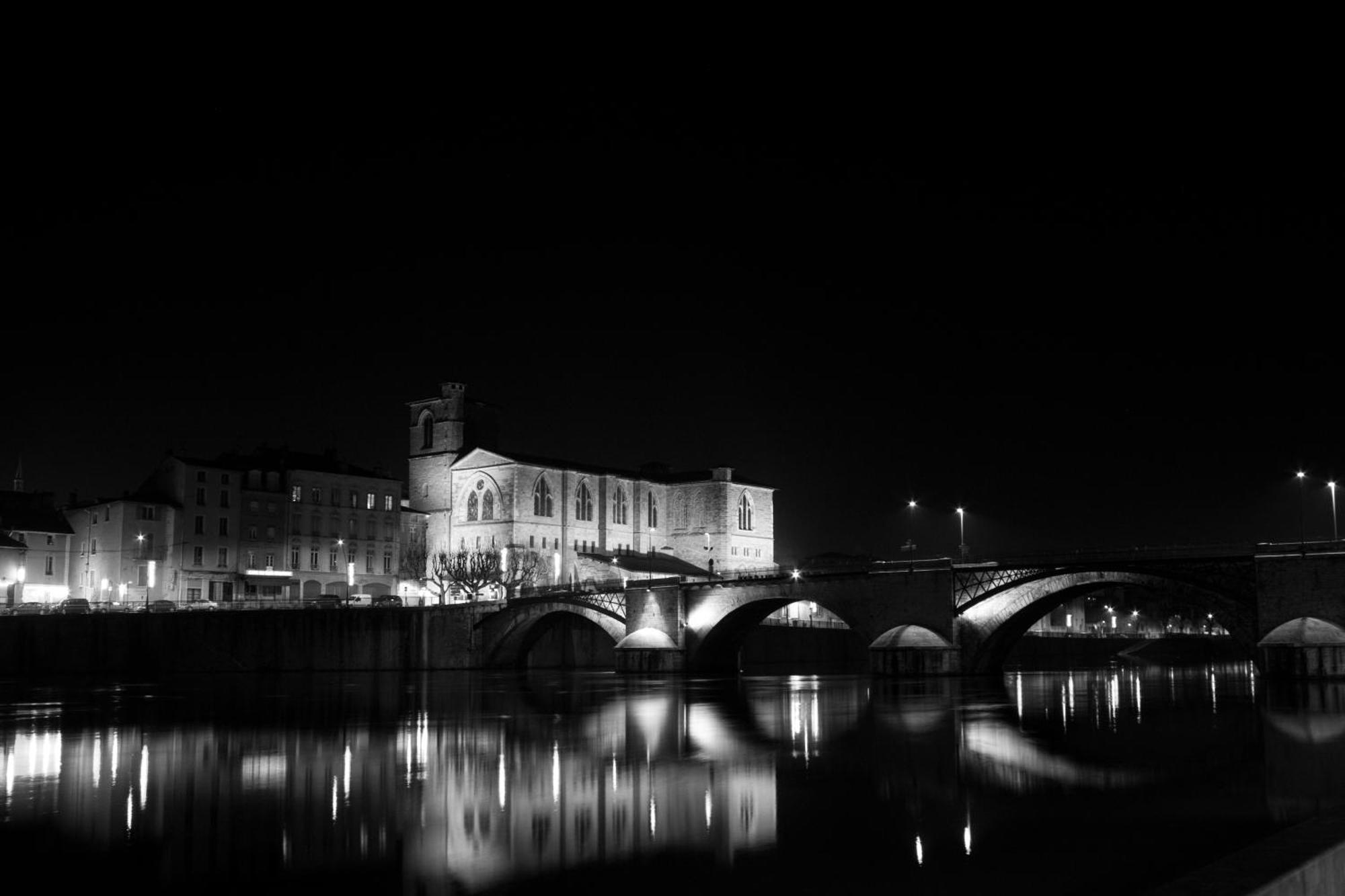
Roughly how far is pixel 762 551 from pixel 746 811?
332 feet

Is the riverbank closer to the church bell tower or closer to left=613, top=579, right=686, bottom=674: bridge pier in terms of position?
left=613, top=579, right=686, bottom=674: bridge pier

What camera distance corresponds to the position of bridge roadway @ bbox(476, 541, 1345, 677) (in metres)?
51.4

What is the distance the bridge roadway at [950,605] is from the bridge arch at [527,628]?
0.09 metres

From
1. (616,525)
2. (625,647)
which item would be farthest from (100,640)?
(616,525)

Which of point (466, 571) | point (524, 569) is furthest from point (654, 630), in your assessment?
point (466, 571)

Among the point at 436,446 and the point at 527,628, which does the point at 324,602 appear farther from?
the point at 436,446

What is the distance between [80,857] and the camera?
16516mm

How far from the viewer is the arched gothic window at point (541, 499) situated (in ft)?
349

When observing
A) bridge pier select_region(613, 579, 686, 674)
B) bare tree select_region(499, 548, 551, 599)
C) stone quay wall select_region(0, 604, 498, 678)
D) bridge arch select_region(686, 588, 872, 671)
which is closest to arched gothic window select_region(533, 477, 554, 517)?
bare tree select_region(499, 548, 551, 599)

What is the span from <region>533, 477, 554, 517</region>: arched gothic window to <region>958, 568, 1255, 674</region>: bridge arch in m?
50.0

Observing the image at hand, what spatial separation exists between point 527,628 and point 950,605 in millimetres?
29892

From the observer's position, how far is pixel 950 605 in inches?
2442

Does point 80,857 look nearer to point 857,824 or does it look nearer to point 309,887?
point 309,887

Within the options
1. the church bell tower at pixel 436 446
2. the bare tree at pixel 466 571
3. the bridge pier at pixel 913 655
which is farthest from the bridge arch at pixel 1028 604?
the church bell tower at pixel 436 446
